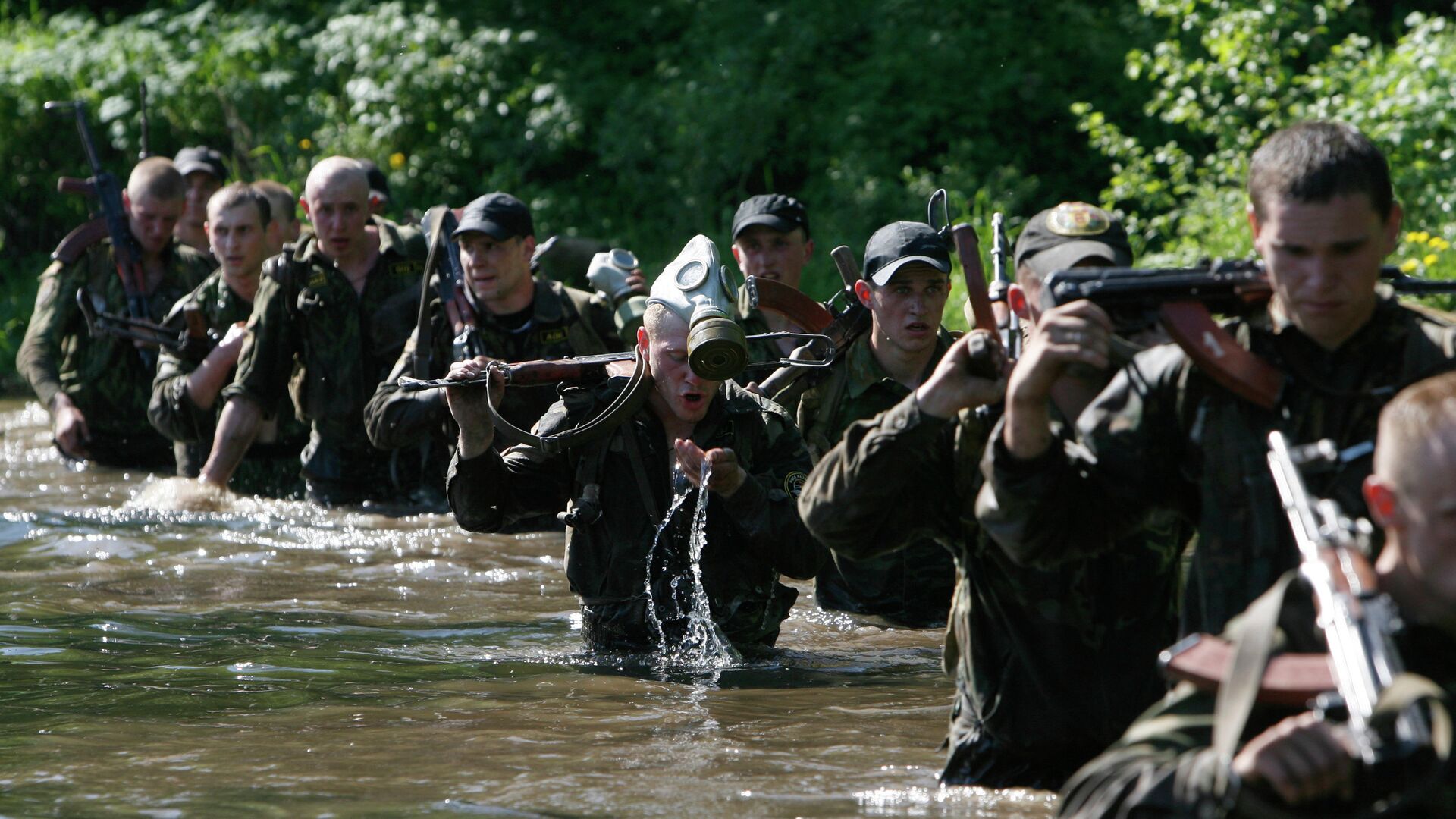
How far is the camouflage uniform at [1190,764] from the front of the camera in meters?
2.76

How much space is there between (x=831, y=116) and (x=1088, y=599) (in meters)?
11.3

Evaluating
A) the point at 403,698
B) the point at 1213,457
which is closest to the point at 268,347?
the point at 403,698

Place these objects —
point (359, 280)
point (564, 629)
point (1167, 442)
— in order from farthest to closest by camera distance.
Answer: point (359, 280)
point (564, 629)
point (1167, 442)

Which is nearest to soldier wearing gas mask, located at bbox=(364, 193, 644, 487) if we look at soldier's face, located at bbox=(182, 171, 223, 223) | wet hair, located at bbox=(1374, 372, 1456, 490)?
soldier's face, located at bbox=(182, 171, 223, 223)

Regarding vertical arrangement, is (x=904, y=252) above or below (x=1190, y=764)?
above

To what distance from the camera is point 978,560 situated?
4.21 meters

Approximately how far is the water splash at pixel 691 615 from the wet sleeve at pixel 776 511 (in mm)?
143

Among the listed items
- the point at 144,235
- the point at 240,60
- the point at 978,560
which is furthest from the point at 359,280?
the point at 240,60

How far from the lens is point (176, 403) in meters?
10.2

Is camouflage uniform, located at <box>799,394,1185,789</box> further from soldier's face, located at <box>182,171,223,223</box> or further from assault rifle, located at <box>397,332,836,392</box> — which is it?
soldier's face, located at <box>182,171,223,223</box>

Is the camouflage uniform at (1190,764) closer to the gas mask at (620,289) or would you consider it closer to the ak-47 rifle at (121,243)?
the gas mask at (620,289)

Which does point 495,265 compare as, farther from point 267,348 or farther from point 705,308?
point 705,308

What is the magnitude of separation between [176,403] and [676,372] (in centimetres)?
525

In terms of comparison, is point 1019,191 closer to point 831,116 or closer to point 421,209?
point 831,116
